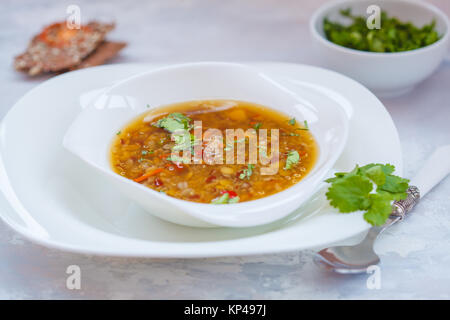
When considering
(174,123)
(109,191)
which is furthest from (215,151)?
(109,191)

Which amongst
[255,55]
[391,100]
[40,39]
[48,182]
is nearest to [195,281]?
[48,182]

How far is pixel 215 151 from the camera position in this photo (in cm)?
216

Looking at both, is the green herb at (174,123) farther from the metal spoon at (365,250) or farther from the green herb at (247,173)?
the metal spoon at (365,250)

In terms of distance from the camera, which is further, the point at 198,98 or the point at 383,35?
the point at 383,35

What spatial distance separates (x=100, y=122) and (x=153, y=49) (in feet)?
4.65

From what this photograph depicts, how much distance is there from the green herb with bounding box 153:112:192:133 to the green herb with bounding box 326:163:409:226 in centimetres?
74

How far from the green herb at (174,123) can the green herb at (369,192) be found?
737 millimetres

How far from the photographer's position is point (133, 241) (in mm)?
1652

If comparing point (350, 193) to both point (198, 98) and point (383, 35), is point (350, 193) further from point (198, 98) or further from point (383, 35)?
point (383, 35)

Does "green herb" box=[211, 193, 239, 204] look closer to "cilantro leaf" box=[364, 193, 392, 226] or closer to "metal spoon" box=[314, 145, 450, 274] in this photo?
"metal spoon" box=[314, 145, 450, 274]

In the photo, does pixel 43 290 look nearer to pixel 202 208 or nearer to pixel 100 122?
pixel 202 208

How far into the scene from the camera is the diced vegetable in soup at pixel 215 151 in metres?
1.98

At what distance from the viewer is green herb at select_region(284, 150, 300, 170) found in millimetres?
2079

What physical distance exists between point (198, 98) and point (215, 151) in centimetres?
46
